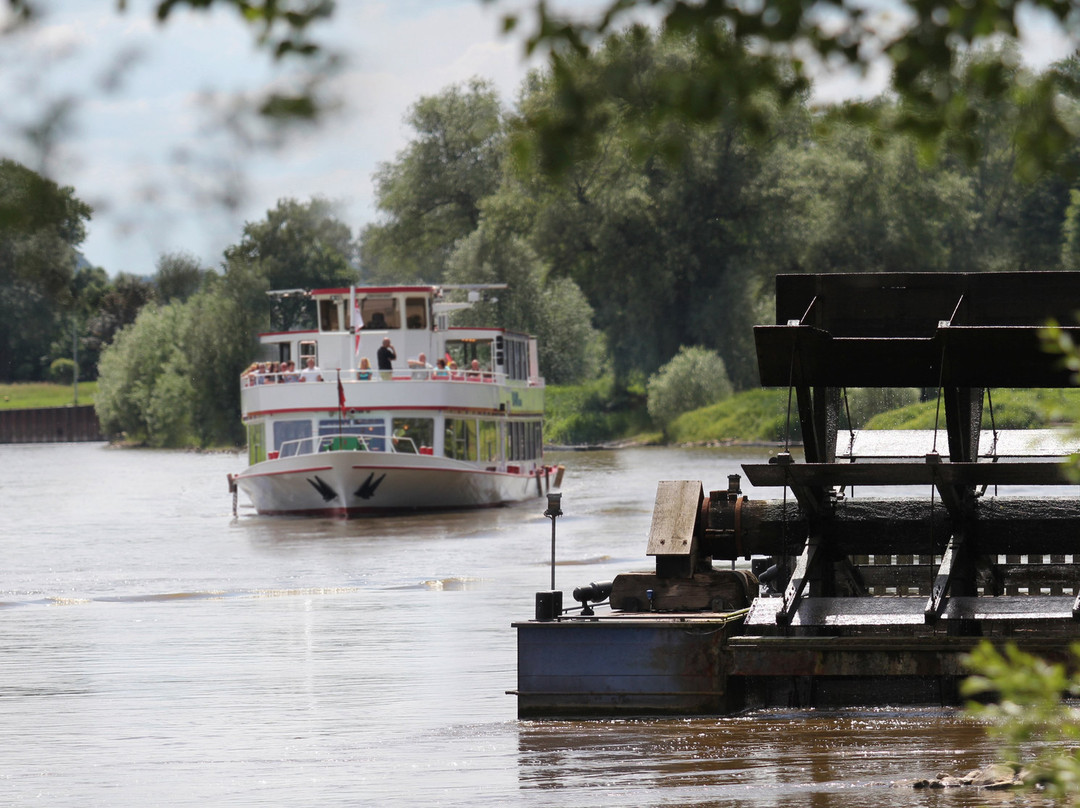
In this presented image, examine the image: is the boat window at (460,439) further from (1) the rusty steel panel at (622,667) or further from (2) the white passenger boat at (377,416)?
(1) the rusty steel panel at (622,667)

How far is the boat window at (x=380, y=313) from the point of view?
4053 centimetres

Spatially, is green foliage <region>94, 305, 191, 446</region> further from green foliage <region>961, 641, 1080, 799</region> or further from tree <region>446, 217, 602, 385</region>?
green foliage <region>961, 641, 1080, 799</region>

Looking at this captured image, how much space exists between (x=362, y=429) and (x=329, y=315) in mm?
3932

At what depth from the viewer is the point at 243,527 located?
3622cm

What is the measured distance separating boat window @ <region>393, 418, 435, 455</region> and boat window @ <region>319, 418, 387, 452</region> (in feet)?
1.25

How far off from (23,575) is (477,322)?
44.9 meters

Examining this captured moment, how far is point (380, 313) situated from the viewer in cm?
4069

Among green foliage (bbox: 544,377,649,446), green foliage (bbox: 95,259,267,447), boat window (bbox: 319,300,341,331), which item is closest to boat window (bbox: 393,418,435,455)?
boat window (bbox: 319,300,341,331)

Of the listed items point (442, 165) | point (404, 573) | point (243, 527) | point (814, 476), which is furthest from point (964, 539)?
point (442, 165)

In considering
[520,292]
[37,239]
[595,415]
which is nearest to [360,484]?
[37,239]

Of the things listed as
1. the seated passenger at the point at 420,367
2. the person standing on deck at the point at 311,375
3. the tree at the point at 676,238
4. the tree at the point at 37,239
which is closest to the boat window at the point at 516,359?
the seated passenger at the point at 420,367

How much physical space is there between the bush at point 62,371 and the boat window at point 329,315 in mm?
99809

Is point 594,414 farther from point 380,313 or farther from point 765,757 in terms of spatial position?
point 765,757

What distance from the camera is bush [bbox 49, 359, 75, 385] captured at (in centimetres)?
13538
